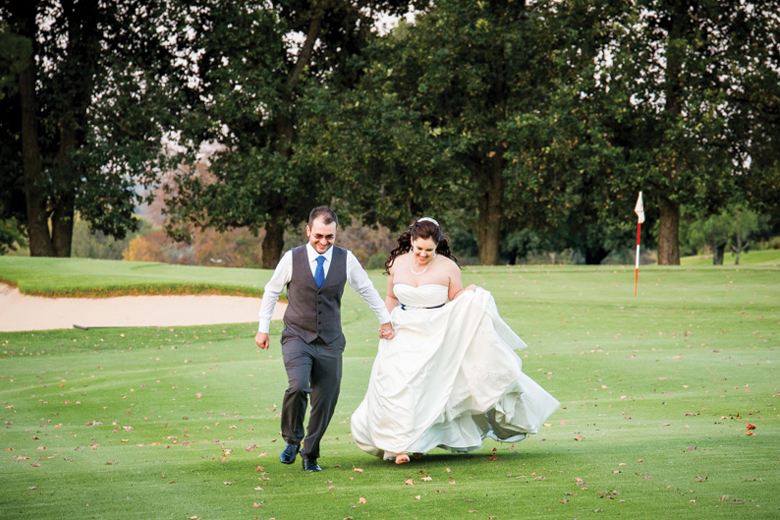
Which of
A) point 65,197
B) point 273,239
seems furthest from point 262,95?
point 65,197

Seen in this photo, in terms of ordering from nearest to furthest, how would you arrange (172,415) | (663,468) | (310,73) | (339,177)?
1. (663,468)
2. (172,415)
3. (339,177)
4. (310,73)

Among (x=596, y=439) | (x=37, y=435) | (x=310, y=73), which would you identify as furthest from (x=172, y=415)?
(x=310, y=73)

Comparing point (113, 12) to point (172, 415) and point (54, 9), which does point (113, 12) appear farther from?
point (172, 415)

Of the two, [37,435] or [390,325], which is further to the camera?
[37,435]

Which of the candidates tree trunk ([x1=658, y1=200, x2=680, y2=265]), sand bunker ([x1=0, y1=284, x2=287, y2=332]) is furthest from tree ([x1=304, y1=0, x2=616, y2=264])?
sand bunker ([x1=0, y1=284, x2=287, y2=332])

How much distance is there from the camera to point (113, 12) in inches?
1314

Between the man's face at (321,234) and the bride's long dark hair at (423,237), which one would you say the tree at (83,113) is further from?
the man's face at (321,234)

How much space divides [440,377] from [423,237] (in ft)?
3.58

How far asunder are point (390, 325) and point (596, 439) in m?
2.18

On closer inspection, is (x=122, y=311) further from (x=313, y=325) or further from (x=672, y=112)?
(x=672, y=112)

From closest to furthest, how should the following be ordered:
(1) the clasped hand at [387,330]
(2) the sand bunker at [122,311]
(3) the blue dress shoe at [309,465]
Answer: (3) the blue dress shoe at [309,465] → (1) the clasped hand at [387,330] → (2) the sand bunker at [122,311]

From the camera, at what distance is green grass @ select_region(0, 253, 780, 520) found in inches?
193

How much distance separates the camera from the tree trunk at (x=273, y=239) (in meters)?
34.2

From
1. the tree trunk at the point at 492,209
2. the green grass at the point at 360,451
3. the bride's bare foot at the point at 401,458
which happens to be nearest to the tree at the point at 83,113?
the tree trunk at the point at 492,209
